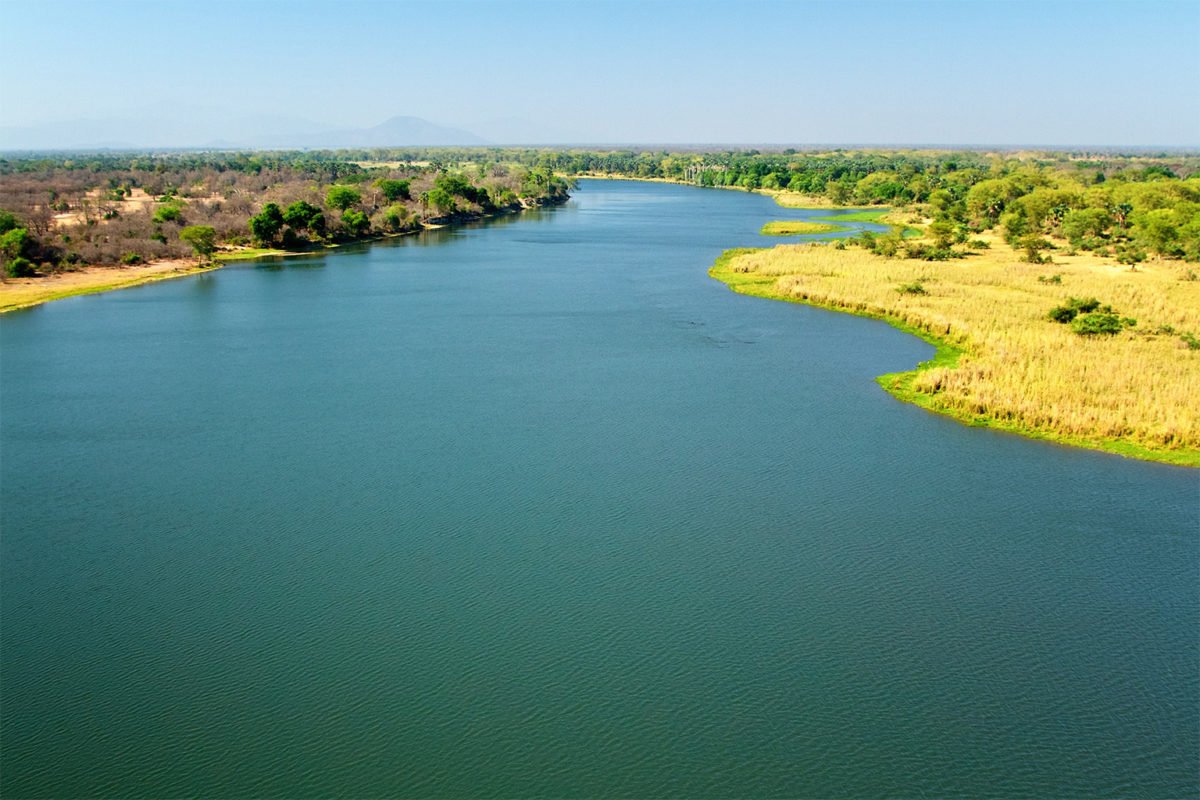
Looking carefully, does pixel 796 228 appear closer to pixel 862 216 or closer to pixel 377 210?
pixel 862 216

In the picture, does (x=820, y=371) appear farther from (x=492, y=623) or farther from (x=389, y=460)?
(x=492, y=623)

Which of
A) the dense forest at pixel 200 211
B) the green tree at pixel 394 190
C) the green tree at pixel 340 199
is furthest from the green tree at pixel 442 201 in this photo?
the green tree at pixel 340 199

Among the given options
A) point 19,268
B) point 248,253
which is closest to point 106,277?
point 19,268

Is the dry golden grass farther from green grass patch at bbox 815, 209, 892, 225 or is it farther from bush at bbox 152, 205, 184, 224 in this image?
bush at bbox 152, 205, 184, 224

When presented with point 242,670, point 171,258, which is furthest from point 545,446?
point 171,258

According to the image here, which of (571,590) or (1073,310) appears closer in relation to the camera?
(571,590)

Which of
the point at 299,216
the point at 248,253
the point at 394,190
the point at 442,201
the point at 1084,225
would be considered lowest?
the point at 248,253
